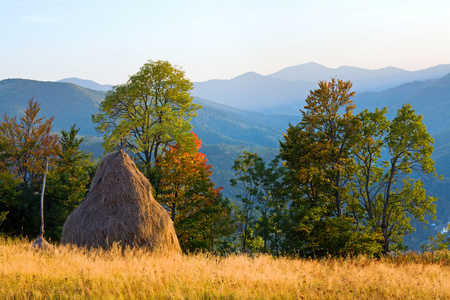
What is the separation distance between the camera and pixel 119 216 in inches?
459

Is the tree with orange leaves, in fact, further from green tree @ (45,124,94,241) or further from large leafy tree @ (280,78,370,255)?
large leafy tree @ (280,78,370,255)

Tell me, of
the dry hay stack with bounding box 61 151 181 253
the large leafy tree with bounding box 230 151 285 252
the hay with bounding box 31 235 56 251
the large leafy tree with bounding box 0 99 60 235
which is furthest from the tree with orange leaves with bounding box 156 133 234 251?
the hay with bounding box 31 235 56 251

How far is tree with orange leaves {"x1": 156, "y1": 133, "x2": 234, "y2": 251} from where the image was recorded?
1097 inches

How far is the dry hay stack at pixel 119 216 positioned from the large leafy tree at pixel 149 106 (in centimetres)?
1780

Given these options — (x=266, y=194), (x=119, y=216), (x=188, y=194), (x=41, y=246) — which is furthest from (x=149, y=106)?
(x=41, y=246)

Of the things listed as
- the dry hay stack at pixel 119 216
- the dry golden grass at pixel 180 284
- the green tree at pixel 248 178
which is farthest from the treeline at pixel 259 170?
the dry golden grass at pixel 180 284

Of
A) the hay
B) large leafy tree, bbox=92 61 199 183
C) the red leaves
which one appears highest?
large leafy tree, bbox=92 61 199 183

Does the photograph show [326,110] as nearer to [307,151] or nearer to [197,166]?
[307,151]

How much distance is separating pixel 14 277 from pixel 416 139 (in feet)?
100

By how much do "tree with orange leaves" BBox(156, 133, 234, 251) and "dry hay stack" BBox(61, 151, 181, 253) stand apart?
1513cm

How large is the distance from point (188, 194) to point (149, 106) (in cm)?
939

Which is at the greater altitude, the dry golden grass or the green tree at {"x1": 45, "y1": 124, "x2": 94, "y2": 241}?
the dry golden grass

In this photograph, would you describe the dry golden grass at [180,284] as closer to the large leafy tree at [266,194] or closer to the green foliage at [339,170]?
the green foliage at [339,170]

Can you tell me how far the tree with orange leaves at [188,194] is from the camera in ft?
91.4
